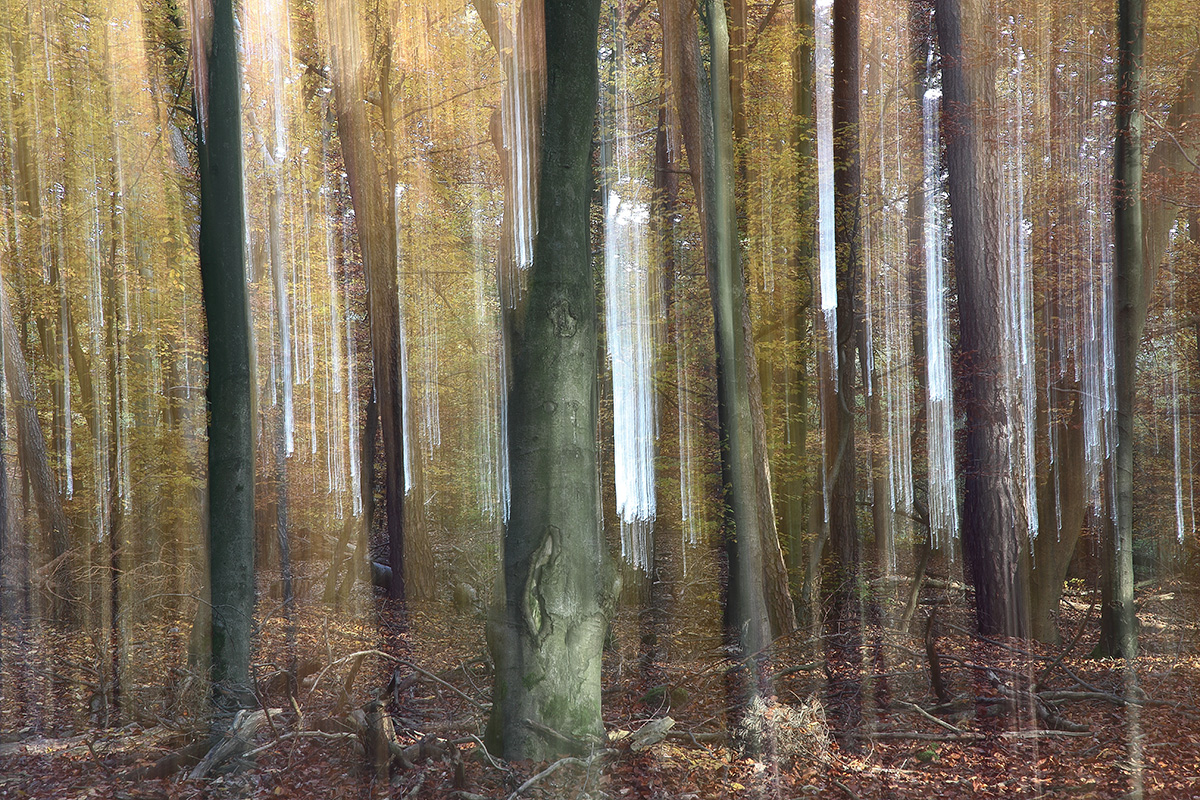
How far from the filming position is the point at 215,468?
6352 millimetres

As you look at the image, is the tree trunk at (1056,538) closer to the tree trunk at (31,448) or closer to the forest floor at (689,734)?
the forest floor at (689,734)

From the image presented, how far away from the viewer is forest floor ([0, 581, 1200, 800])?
16.3 ft

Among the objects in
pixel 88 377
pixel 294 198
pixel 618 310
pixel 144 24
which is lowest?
pixel 88 377

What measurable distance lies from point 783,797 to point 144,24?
40.2 feet

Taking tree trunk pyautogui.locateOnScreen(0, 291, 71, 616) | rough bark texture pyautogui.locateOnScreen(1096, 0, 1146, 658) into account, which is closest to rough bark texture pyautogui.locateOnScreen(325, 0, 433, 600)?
tree trunk pyautogui.locateOnScreen(0, 291, 71, 616)

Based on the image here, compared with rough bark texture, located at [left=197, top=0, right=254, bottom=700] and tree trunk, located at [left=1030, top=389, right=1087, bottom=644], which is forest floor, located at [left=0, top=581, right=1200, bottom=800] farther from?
rough bark texture, located at [left=197, top=0, right=254, bottom=700]

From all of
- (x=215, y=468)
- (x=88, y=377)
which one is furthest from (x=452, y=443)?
(x=215, y=468)

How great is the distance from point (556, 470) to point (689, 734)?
101 inches

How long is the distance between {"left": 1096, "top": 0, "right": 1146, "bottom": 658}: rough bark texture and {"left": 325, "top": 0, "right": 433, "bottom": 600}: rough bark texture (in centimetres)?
997

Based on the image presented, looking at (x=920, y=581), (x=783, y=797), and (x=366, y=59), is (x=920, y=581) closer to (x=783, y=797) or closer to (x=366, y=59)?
(x=783, y=797)

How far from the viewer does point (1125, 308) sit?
24.3ft

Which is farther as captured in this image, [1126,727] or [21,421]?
[21,421]

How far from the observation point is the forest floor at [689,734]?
4953mm

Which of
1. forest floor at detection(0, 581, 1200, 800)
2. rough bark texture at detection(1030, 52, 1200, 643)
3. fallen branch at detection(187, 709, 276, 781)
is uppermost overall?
rough bark texture at detection(1030, 52, 1200, 643)
